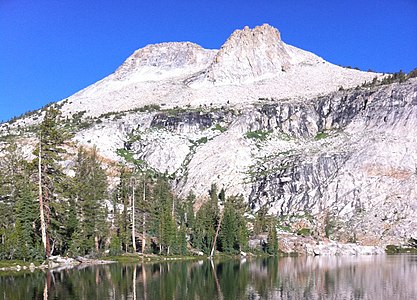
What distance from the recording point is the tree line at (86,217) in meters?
61.3

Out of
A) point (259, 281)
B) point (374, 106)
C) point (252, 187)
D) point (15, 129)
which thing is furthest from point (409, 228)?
point (15, 129)

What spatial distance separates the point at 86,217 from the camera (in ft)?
262

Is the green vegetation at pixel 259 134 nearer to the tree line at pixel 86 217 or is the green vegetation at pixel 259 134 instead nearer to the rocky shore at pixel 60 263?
the tree line at pixel 86 217

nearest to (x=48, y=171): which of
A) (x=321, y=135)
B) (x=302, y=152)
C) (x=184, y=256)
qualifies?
(x=184, y=256)

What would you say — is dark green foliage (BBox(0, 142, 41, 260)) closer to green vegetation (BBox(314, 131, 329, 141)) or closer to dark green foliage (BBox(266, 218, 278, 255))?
dark green foliage (BBox(266, 218, 278, 255))

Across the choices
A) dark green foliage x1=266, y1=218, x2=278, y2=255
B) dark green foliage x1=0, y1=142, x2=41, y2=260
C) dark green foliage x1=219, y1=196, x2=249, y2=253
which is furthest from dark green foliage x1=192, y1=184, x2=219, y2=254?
dark green foliage x1=0, y1=142, x2=41, y2=260

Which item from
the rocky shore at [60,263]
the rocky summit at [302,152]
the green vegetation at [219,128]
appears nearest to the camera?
the rocky shore at [60,263]

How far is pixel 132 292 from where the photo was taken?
4141 centimetres

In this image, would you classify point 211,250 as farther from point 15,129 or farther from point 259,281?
point 15,129

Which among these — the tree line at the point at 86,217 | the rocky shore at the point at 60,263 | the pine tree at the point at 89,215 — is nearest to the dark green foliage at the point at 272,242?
the tree line at the point at 86,217

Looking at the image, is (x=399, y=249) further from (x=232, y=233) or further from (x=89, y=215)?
(x=89, y=215)

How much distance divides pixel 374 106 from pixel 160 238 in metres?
106

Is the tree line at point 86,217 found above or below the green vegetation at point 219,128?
below

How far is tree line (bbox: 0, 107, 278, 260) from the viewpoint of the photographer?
201 ft
